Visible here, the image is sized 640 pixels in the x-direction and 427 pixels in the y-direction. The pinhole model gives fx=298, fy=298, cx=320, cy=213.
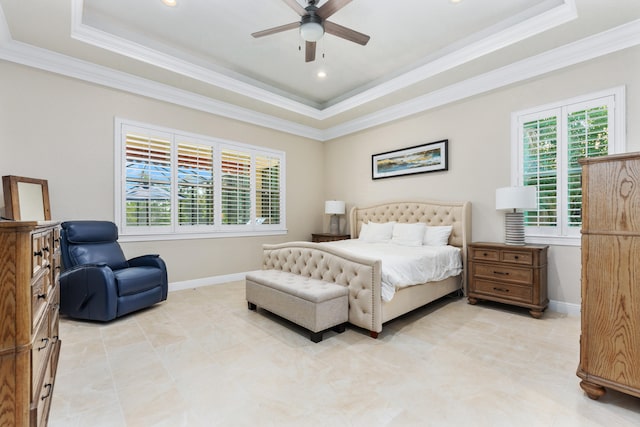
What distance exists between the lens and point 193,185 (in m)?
4.68

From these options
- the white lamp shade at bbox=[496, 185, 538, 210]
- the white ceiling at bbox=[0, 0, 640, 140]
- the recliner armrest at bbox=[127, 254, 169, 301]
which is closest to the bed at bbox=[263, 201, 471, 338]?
the white lamp shade at bbox=[496, 185, 538, 210]

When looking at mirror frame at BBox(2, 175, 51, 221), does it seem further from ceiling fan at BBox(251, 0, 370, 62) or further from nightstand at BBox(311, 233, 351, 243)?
nightstand at BBox(311, 233, 351, 243)

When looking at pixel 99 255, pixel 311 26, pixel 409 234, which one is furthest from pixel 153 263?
pixel 409 234

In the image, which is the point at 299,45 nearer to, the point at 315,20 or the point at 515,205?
the point at 315,20

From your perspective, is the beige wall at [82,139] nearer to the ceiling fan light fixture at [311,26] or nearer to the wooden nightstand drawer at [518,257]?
the ceiling fan light fixture at [311,26]

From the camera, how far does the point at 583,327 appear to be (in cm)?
189

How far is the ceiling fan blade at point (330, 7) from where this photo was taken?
8.44ft

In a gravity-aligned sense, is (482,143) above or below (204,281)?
above

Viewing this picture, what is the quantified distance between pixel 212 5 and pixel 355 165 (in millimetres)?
3551

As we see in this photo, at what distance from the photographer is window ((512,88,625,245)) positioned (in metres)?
3.22

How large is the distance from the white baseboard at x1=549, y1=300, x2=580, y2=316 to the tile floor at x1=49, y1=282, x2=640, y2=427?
0.23m

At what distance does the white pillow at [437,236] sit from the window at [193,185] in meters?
2.78

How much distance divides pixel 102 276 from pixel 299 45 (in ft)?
11.7

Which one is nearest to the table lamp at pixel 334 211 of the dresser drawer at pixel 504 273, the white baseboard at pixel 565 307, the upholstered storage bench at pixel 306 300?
the upholstered storage bench at pixel 306 300
